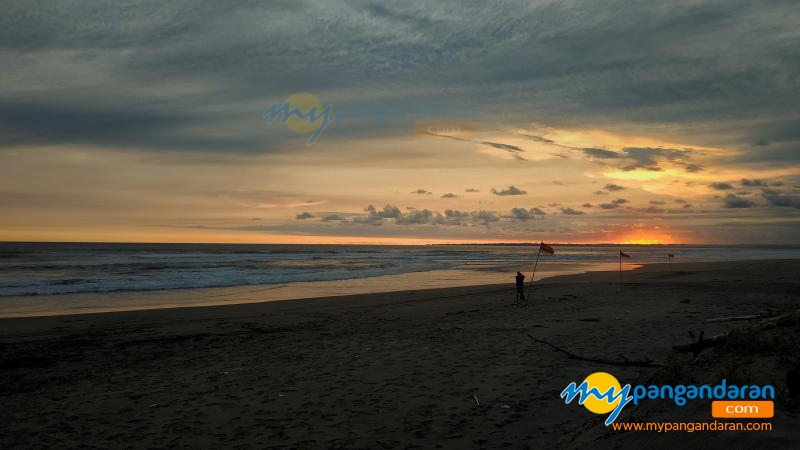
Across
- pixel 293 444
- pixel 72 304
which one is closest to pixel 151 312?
pixel 72 304

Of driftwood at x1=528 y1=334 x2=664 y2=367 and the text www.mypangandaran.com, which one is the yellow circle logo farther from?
the text www.mypangandaran.com

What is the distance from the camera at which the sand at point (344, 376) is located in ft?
20.9

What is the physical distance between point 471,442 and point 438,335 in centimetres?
687

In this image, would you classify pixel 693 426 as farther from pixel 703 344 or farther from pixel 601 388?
pixel 601 388

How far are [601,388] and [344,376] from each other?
14.8 feet

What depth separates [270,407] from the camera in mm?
7730

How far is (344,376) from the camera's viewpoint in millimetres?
9336

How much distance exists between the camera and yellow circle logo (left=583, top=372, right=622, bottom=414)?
22.6ft

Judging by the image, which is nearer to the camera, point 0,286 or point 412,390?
point 412,390

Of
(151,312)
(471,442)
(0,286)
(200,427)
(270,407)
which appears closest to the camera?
(471,442)

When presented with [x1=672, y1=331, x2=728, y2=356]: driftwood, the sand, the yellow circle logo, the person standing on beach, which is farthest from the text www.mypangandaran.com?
the person standing on beach

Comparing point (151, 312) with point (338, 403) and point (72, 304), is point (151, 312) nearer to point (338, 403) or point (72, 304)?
point (72, 304)

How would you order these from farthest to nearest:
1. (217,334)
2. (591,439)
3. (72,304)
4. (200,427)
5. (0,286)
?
(0,286), (72,304), (217,334), (200,427), (591,439)

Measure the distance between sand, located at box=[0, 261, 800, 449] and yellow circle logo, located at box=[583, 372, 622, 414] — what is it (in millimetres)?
170
